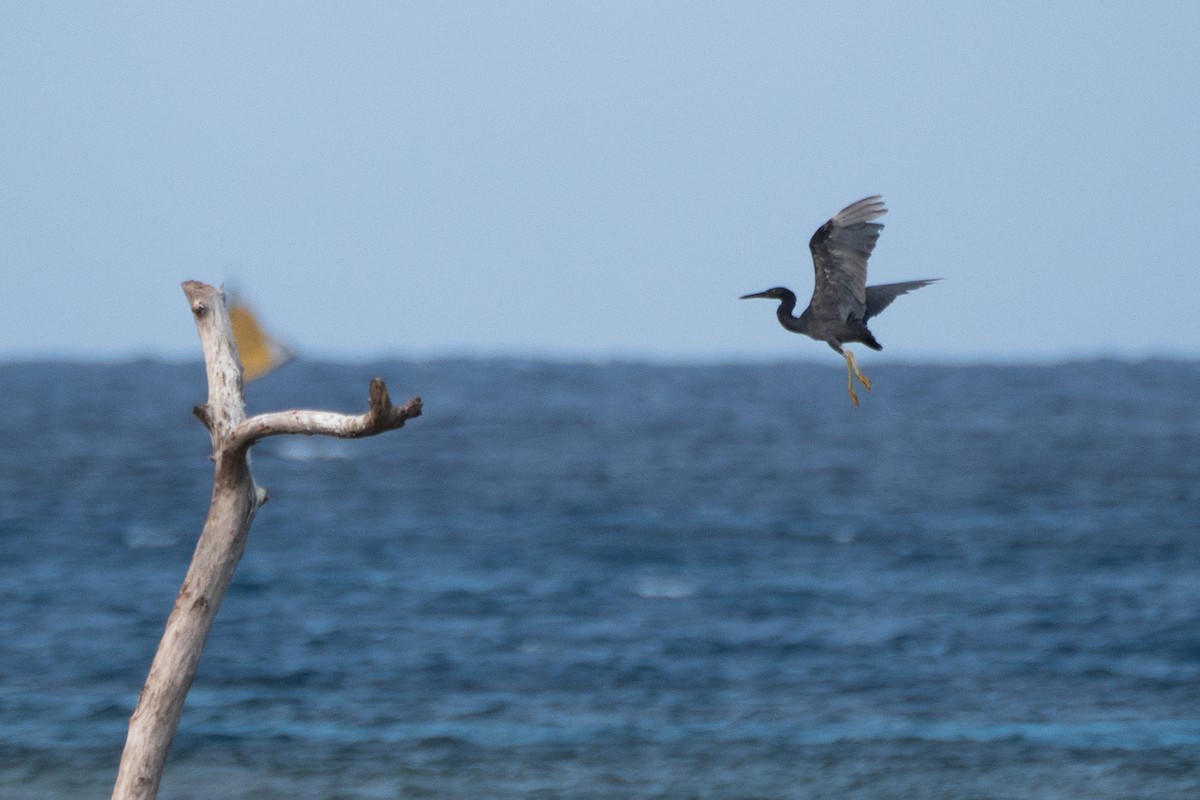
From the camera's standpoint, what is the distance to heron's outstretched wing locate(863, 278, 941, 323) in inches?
260

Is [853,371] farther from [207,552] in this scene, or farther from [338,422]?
[207,552]

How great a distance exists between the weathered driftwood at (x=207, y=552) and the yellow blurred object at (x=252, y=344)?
0.11 meters

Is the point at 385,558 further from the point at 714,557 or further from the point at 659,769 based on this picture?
the point at 659,769

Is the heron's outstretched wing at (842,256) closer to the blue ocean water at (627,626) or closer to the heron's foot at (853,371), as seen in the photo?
the heron's foot at (853,371)

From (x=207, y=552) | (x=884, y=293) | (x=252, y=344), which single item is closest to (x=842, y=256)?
(x=884, y=293)

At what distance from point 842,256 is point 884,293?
0.40 m

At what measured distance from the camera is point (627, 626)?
23266mm

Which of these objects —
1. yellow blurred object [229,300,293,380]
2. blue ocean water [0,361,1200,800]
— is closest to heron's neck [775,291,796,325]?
yellow blurred object [229,300,293,380]

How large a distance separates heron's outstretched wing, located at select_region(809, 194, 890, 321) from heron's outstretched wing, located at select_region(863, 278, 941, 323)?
7.4 inches

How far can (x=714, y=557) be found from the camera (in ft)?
101

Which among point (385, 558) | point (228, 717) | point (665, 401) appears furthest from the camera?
point (665, 401)

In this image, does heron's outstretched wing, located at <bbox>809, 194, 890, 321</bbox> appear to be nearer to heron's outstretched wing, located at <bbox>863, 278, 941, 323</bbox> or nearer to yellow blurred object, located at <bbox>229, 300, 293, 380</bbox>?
heron's outstretched wing, located at <bbox>863, 278, 941, 323</bbox>

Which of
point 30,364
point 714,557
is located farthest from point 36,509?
point 30,364

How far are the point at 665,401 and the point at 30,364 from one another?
3940 inches
